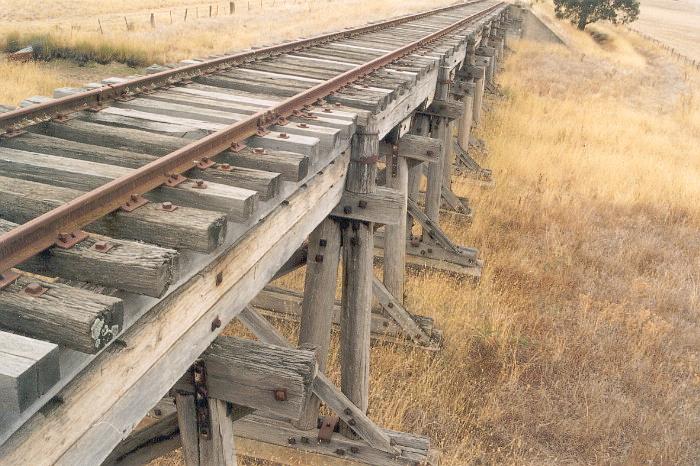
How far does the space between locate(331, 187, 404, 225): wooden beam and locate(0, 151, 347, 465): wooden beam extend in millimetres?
1086

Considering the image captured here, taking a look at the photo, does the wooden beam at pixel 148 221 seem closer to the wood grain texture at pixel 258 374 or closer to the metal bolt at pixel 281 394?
the wood grain texture at pixel 258 374

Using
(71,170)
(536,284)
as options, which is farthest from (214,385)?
(536,284)

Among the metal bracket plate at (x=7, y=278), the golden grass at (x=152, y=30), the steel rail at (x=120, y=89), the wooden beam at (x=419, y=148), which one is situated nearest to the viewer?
the metal bracket plate at (x=7, y=278)

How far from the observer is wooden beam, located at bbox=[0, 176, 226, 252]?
6.64ft

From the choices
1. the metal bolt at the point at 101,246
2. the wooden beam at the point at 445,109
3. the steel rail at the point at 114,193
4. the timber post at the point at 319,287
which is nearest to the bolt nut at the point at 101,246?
the metal bolt at the point at 101,246

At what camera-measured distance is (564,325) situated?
654cm

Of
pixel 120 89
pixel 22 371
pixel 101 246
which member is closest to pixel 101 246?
pixel 101 246

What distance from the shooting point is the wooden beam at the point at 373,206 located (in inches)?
156

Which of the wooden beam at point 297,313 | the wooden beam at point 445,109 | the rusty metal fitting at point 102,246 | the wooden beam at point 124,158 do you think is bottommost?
the wooden beam at point 297,313

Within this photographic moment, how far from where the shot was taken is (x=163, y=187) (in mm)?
2439

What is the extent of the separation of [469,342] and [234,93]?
3185 mm

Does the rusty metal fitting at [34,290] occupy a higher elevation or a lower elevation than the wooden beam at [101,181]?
lower

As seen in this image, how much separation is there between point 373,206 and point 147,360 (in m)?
2.26

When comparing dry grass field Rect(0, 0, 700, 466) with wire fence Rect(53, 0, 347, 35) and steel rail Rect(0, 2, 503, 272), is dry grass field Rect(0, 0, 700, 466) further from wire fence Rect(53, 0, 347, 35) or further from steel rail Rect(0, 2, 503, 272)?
wire fence Rect(53, 0, 347, 35)
